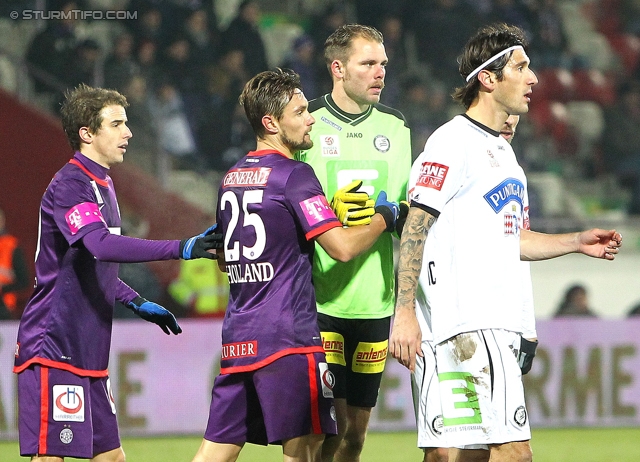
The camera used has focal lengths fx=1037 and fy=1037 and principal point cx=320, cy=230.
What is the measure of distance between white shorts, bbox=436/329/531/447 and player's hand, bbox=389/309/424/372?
0.73 feet

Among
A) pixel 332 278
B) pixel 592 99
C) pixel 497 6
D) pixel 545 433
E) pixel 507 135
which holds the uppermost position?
pixel 497 6

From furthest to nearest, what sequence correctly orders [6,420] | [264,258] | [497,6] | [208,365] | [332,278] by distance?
[497,6] < [208,365] < [6,420] < [332,278] < [264,258]

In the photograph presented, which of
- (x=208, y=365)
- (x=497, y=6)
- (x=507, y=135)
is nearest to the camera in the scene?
(x=507, y=135)

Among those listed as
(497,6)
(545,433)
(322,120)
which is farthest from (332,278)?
A: (497,6)

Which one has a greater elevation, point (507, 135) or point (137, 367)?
point (507, 135)

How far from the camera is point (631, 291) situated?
11867 mm

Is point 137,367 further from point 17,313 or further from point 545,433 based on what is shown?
point 545,433

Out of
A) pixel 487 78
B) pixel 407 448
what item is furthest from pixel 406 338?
pixel 407 448

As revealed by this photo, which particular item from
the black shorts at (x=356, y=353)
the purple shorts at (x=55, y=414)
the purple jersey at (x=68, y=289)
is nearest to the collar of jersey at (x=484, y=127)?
the black shorts at (x=356, y=353)

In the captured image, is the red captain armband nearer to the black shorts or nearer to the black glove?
the black shorts

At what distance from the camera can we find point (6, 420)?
29.4 ft

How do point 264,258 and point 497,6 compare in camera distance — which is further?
point 497,6

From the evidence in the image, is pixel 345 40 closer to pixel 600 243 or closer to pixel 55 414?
pixel 600 243

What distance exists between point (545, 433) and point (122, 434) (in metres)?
3.89
